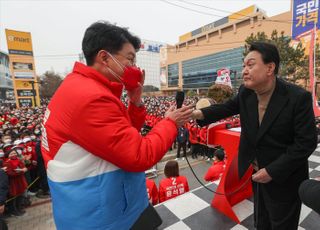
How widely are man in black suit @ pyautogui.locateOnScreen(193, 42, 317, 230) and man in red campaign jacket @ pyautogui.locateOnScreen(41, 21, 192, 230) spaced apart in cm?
62

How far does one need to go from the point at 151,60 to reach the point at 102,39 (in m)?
90.1

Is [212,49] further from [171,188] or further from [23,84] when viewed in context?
[171,188]

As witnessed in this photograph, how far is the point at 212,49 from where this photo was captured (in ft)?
156

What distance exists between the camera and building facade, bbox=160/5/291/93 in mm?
36891

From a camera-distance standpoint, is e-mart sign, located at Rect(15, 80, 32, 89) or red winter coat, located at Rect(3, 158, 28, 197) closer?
red winter coat, located at Rect(3, 158, 28, 197)

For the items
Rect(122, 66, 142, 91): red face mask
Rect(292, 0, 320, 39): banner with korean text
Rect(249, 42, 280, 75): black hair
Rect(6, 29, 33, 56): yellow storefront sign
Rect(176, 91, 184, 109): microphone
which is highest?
Rect(292, 0, 320, 39): banner with korean text

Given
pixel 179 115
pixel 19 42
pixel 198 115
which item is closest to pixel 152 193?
pixel 198 115

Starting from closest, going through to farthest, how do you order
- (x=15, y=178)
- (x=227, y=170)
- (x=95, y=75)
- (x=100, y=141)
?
(x=100, y=141), (x=95, y=75), (x=227, y=170), (x=15, y=178)

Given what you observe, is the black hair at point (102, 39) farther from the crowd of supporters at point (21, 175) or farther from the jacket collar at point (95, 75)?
the crowd of supporters at point (21, 175)

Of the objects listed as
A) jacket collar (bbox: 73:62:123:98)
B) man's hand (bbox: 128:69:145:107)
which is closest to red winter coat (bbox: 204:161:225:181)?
man's hand (bbox: 128:69:145:107)

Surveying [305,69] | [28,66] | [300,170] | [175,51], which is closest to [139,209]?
[300,170]

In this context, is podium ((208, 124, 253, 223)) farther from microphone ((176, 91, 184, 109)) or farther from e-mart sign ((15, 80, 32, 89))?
e-mart sign ((15, 80, 32, 89))

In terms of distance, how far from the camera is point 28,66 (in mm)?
20984

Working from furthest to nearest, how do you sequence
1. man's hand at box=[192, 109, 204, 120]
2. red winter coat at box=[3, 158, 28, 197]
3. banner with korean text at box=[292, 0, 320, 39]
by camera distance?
banner with korean text at box=[292, 0, 320, 39] → red winter coat at box=[3, 158, 28, 197] → man's hand at box=[192, 109, 204, 120]
